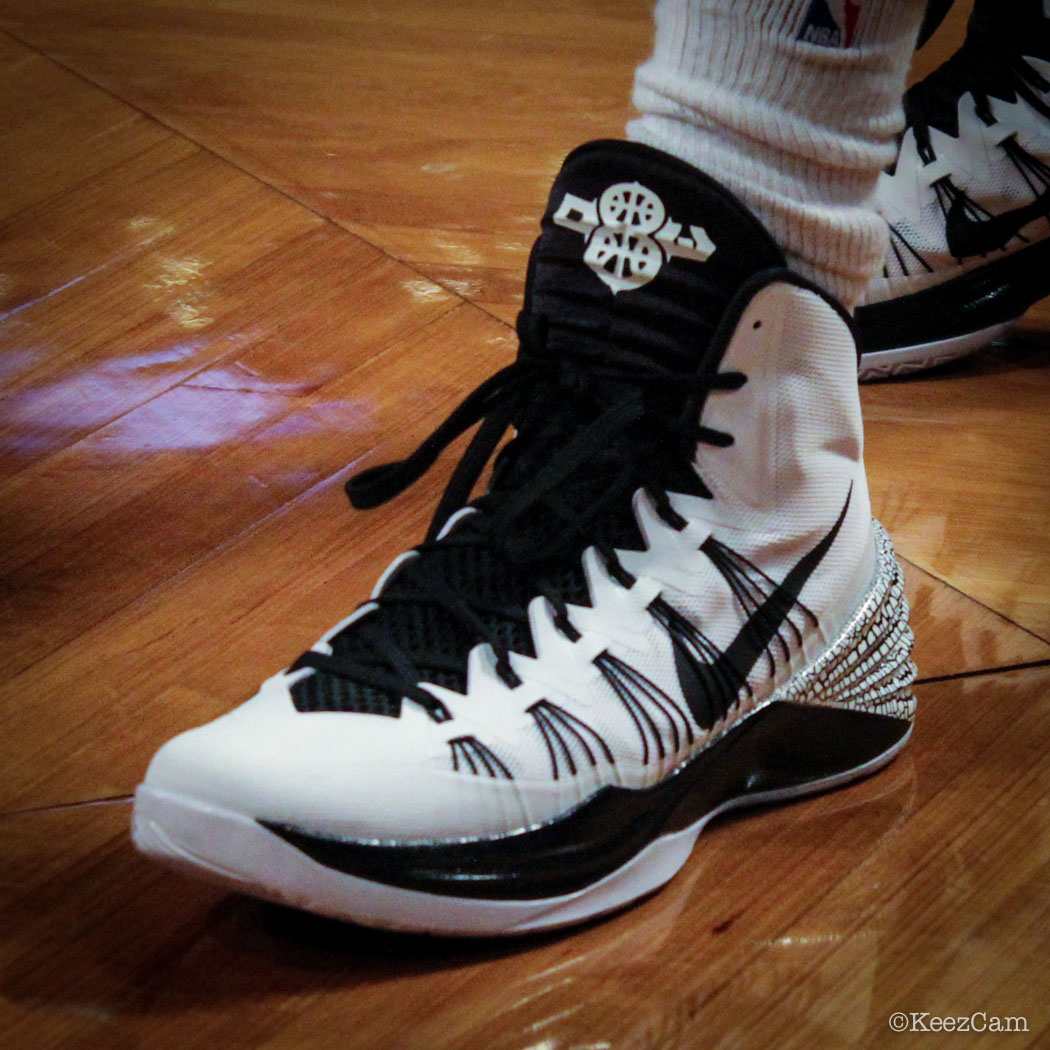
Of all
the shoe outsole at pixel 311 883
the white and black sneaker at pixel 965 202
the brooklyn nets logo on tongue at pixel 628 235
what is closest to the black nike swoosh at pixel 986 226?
the white and black sneaker at pixel 965 202

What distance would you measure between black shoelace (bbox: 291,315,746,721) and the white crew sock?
0.24 ft

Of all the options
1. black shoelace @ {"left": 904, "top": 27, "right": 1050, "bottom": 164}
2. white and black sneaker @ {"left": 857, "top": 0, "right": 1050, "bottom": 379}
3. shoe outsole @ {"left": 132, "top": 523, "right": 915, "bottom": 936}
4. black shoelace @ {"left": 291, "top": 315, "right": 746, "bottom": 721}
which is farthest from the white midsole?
black shoelace @ {"left": 291, "top": 315, "right": 746, "bottom": 721}

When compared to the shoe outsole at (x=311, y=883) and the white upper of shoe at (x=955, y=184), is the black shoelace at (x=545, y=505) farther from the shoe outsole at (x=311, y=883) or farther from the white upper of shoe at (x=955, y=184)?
the white upper of shoe at (x=955, y=184)

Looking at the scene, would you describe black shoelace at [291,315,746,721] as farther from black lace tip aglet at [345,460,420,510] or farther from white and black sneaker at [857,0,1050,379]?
white and black sneaker at [857,0,1050,379]

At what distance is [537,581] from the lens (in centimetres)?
58

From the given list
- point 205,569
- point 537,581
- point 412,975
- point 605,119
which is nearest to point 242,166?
point 605,119

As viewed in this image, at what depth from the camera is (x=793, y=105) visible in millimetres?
542

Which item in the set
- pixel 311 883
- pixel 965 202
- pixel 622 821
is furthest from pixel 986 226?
pixel 311 883

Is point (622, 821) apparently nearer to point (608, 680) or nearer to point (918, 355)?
point (608, 680)

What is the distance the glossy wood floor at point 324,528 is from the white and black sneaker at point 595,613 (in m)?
0.04

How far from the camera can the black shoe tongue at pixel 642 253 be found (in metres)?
0.55

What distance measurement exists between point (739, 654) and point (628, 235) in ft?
0.62

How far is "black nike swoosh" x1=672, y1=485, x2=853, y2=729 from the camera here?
1.91ft

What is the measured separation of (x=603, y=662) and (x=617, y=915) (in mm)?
111
